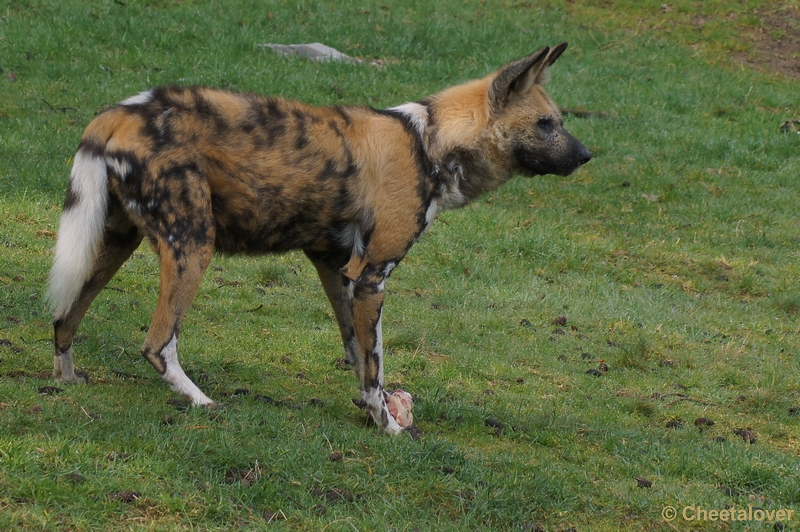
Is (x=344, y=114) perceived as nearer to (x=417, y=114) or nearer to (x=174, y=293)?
(x=417, y=114)

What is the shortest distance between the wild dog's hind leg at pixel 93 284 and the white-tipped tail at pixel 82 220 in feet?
0.63

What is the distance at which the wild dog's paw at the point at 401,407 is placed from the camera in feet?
16.9

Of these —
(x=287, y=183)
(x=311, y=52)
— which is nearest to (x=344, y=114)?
(x=287, y=183)

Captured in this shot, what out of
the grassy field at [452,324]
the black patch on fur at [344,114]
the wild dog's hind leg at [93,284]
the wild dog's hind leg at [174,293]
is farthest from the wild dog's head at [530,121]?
the wild dog's hind leg at [93,284]

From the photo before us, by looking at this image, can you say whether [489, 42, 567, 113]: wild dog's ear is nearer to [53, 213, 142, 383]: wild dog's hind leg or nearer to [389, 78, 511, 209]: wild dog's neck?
[389, 78, 511, 209]: wild dog's neck

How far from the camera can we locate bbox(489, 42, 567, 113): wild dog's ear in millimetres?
5500

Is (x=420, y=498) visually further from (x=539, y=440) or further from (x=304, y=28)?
(x=304, y=28)

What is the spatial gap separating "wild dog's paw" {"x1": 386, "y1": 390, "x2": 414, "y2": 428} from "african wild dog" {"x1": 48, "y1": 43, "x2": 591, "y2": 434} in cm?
6

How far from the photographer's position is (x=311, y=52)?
14.0 meters

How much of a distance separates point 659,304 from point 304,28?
28.7 feet

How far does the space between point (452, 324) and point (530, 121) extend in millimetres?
2221

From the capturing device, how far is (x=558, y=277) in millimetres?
9125

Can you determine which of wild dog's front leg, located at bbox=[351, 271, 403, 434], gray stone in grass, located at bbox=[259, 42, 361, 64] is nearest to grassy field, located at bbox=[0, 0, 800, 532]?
wild dog's front leg, located at bbox=[351, 271, 403, 434]

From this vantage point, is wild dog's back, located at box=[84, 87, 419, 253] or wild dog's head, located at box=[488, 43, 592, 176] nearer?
wild dog's back, located at box=[84, 87, 419, 253]
